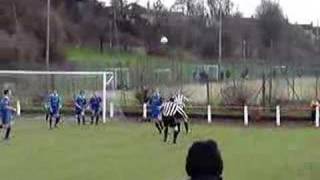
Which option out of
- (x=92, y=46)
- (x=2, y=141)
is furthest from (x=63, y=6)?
(x=2, y=141)

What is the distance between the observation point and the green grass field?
62.2ft

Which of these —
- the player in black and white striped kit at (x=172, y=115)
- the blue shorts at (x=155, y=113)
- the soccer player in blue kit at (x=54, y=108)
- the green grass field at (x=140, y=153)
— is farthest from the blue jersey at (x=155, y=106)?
Result: the player in black and white striped kit at (x=172, y=115)

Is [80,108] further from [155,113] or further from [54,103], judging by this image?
[155,113]

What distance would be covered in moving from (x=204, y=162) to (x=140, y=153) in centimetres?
1773

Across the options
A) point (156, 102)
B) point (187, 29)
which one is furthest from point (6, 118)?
point (187, 29)

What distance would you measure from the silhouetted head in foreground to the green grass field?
792cm

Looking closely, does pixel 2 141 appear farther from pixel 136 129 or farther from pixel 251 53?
pixel 251 53

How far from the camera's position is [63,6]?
297ft

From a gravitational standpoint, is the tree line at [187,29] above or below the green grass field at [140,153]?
above

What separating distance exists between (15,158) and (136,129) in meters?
12.5

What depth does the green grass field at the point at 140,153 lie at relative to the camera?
19.0 m

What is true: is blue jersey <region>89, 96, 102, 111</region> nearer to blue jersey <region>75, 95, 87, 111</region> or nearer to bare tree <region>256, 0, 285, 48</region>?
blue jersey <region>75, 95, 87, 111</region>

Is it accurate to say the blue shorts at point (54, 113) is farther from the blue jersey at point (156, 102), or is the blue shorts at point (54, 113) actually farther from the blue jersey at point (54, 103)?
the blue jersey at point (156, 102)

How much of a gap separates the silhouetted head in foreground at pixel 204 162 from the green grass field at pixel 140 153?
26.0ft
